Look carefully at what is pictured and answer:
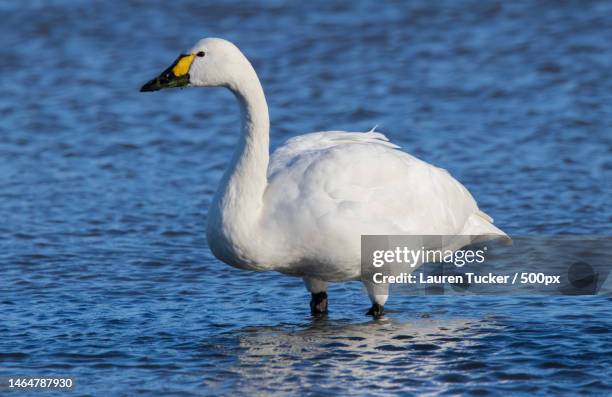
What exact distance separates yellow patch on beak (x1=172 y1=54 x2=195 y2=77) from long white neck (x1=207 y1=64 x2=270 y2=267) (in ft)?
0.93

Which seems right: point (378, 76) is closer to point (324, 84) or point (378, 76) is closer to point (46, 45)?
point (324, 84)

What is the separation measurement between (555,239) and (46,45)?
10713mm

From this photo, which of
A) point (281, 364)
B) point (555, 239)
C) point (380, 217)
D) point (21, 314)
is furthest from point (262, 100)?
point (555, 239)

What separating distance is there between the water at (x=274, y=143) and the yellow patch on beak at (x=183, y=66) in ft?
5.47

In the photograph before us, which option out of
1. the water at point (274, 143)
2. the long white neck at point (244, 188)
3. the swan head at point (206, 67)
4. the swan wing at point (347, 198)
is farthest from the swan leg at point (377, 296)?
the swan head at point (206, 67)

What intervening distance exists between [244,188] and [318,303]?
4.16ft

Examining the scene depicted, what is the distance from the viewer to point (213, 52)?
297 inches

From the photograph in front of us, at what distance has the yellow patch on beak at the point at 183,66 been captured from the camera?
24.9ft

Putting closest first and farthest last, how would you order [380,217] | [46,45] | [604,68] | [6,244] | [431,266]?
1. [380,217]
2. [431,266]
3. [6,244]
4. [604,68]
5. [46,45]

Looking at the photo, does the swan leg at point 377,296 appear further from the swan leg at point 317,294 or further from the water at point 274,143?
the swan leg at point 317,294

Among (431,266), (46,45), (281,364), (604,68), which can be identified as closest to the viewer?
(281,364)

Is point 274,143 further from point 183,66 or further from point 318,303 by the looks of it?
point 183,66

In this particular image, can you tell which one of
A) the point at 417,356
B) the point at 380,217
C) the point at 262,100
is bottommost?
the point at 417,356

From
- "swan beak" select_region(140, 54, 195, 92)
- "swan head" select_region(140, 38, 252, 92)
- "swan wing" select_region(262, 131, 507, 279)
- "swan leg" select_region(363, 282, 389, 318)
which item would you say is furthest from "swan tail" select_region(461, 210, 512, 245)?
"swan beak" select_region(140, 54, 195, 92)
